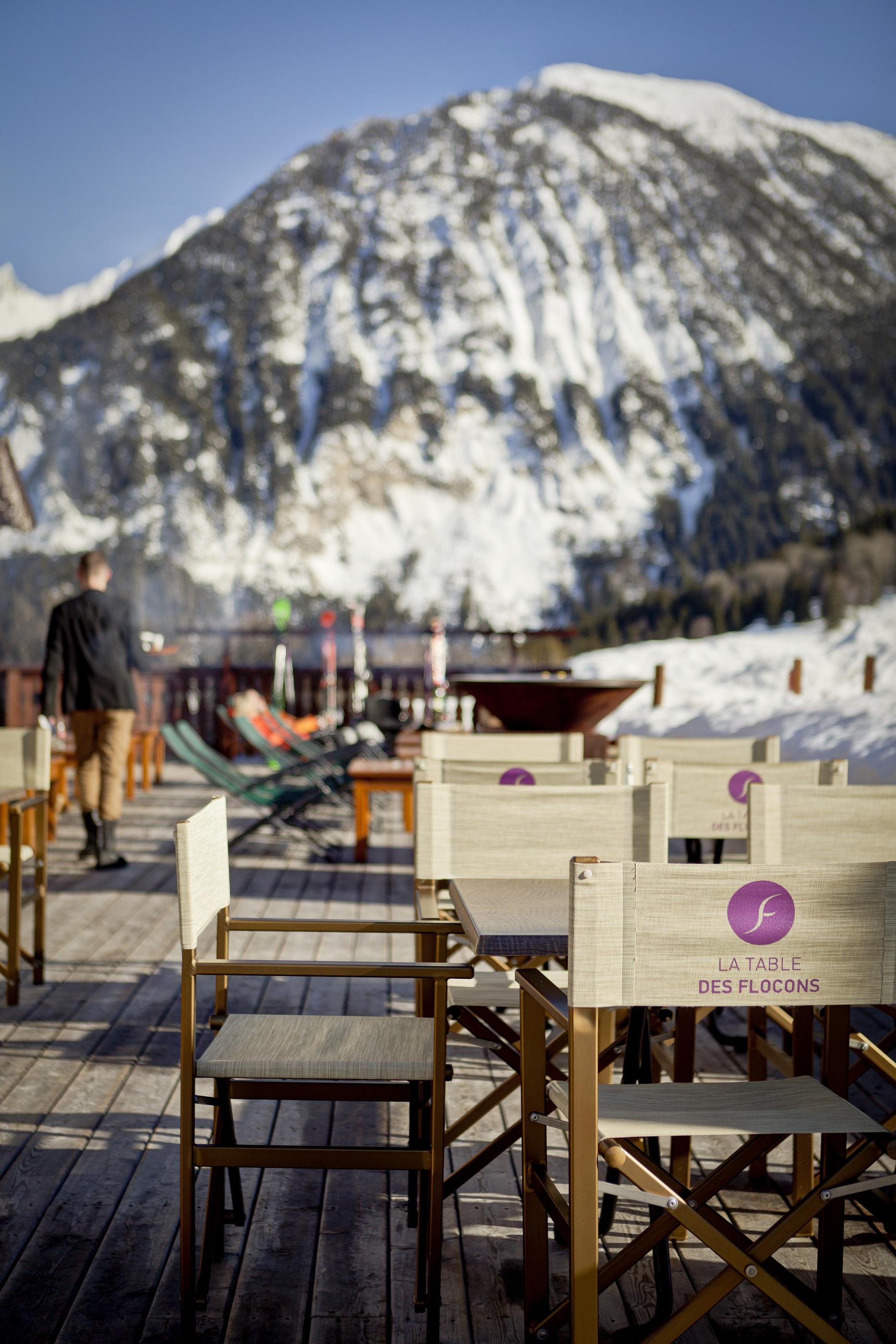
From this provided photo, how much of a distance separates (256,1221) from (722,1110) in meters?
0.88

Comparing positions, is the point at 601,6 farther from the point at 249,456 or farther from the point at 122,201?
the point at 249,456

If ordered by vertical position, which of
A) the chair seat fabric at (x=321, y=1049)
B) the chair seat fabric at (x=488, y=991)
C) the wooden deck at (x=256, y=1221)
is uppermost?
the chair seat fabric at (x=321, y=1049)

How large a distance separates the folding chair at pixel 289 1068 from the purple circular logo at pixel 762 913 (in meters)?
0.43

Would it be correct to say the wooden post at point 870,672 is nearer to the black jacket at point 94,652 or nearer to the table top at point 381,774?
the table top at point 381,774

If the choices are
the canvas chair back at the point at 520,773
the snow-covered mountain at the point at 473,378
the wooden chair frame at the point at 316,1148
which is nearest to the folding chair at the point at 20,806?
the canvas chair back at the point at 520,773

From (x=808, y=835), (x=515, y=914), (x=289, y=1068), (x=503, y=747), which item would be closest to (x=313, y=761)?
(x=503, y=747)

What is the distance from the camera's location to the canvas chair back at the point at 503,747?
114 inches

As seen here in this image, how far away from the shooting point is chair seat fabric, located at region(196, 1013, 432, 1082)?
154 centimetres

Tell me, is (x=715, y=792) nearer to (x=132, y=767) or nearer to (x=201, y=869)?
(x=201, y=869)

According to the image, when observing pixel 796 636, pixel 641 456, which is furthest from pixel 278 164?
pixel 796 636

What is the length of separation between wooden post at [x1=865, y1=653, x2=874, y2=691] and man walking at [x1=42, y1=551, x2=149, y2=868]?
677cm

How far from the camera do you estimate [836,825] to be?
2002 millimetres

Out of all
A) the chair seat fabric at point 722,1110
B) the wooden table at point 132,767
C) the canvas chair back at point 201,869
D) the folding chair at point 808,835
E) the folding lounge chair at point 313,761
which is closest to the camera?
the chair seat fabric at point 722,1110

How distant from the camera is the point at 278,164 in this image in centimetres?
7775
